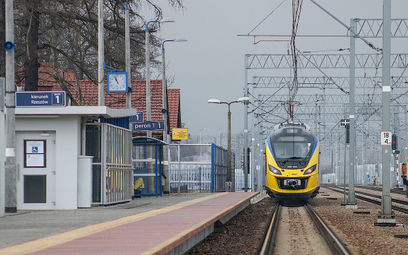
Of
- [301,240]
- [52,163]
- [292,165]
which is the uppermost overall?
[52,163]

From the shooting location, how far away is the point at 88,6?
23844 mm

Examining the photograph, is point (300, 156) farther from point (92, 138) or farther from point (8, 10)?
point (8, 10)

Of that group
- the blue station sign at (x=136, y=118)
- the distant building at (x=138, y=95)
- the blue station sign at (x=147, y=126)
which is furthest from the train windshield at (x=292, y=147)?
the distant building at (x=138, y=95)

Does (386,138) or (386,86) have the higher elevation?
(386,86)

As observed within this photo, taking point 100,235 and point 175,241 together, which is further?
→ point 100,235

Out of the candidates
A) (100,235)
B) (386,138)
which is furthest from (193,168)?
(100,235)

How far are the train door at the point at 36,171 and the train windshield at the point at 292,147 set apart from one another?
10100 mm

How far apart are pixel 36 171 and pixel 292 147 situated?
10.9m

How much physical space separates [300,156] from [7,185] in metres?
12.3

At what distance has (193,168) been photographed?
30.6 meters

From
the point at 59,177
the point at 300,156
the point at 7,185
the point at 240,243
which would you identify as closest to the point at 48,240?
the point at 240,243

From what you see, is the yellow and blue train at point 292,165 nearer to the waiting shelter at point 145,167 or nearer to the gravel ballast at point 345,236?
the gravel ballast at point 345,236

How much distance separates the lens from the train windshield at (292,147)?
23500mm

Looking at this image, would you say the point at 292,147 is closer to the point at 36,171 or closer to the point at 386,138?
the point at 386,138
